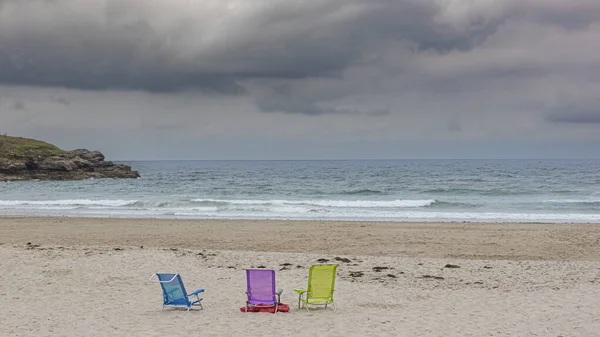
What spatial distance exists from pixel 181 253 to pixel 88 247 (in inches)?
141

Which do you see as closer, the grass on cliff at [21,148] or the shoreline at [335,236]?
the shoreline at [335,236]

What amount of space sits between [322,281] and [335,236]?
10997 millimetres

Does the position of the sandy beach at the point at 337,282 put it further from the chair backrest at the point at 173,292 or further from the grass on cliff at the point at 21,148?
the grass on cliff at the point at 21,148

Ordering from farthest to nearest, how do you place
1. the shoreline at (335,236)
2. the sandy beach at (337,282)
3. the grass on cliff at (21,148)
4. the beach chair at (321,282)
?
the grass on cliff at (21,148), the shoreline at (335,236), the beach chair at (321,282), the sandy beach at (337,282)

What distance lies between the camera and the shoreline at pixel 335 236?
59.4 ft

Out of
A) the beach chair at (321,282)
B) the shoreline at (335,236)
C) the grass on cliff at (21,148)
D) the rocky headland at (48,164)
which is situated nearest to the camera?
the beach chair at (321,282)

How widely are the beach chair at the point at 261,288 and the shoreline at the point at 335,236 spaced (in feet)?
→ 25.7

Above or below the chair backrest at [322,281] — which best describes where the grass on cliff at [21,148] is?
above

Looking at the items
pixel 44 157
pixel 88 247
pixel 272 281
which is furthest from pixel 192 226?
pixel 44 157

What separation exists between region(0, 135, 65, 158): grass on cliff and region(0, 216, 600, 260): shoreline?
53945 mm

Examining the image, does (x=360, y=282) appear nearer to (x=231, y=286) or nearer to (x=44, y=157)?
(x=231, y=286)

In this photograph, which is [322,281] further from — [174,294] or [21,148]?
[21,148]

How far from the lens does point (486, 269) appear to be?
1430 centimetres

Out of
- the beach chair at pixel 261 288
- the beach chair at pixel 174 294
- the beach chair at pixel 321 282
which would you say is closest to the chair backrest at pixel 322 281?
the beach chair at pixel 321 282
